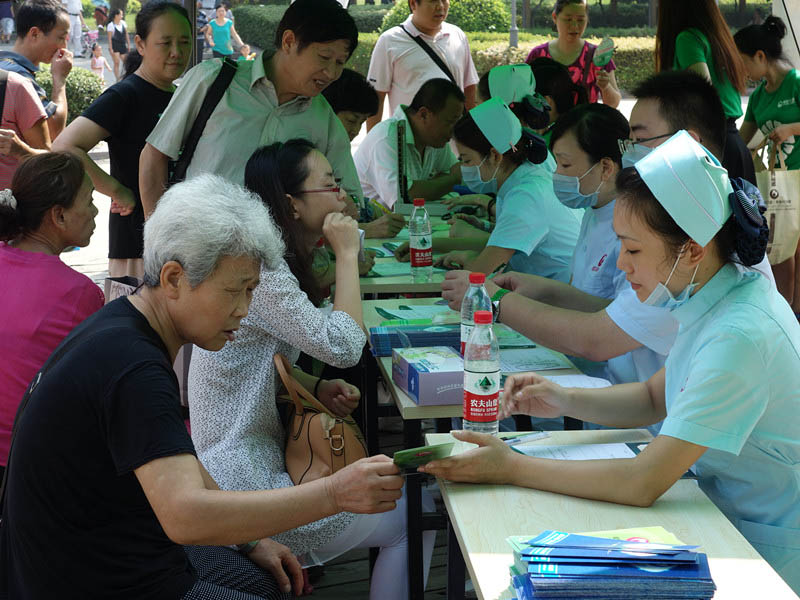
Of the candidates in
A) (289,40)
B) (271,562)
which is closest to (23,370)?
(271,562)

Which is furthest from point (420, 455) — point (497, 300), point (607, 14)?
point (607, 14)

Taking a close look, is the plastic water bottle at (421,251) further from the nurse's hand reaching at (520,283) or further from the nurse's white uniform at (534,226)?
the nurse's hand reaching at (520,283)

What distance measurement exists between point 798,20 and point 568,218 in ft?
6.92

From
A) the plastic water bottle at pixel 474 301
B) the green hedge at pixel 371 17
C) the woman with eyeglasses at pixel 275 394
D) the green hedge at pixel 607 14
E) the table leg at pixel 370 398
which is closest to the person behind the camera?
the woman with eyeglasses at pixel 275 394

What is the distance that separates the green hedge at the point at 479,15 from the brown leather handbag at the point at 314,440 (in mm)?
17335

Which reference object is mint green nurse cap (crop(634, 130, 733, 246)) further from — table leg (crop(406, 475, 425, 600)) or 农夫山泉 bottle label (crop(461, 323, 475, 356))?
table leg (crop(406, 475, 425, 600))

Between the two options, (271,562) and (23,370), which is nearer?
(271,562)

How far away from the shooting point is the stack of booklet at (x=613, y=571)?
1.39 m

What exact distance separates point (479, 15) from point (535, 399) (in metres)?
18.9

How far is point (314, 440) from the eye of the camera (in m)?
2.46

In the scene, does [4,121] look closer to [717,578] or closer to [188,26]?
[188,26]

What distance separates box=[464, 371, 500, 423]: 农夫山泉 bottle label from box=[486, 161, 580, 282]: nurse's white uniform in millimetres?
1686

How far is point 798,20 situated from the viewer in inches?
193

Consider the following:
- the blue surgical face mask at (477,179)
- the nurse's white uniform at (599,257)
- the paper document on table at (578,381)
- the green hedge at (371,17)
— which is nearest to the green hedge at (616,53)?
the green hedge at (371,17)
